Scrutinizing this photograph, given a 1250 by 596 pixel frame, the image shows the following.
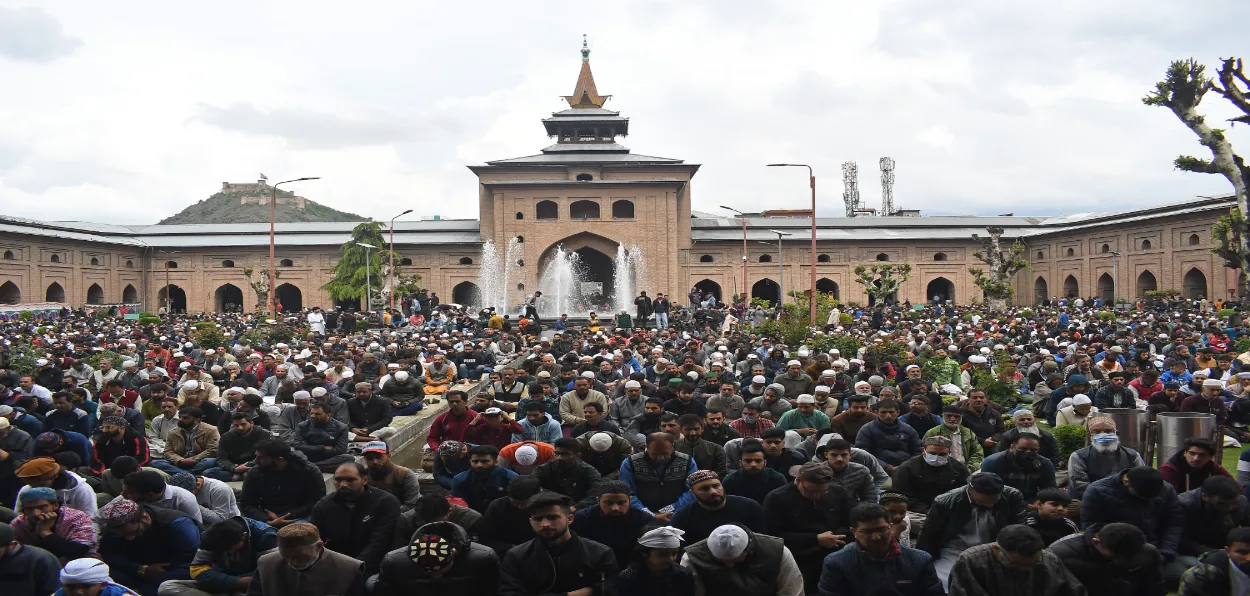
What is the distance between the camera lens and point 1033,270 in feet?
163

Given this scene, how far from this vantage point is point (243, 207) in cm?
11012

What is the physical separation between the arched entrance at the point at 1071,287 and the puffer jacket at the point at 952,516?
4456cm

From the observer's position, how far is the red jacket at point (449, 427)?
8219 mm

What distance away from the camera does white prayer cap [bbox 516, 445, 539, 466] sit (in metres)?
6.61

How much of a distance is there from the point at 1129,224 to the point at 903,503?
43421mm

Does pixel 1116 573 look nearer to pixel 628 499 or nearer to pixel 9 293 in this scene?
pixel 628 499

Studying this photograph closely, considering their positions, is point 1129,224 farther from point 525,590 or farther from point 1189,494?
point 525,590

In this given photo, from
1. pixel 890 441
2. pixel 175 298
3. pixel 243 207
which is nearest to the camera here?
pixel 890 441

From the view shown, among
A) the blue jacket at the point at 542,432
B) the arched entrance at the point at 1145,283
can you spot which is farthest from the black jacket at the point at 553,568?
the arched entrance at the point at 1145,283

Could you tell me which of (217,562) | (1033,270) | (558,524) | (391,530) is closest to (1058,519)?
(558,524)

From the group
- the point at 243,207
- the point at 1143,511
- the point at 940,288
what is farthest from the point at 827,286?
the point at 243,207

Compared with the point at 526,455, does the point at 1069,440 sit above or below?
below

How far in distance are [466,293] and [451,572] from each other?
142 feet

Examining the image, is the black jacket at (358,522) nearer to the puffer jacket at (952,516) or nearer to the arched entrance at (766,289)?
the puffer jacket at (952,516)
